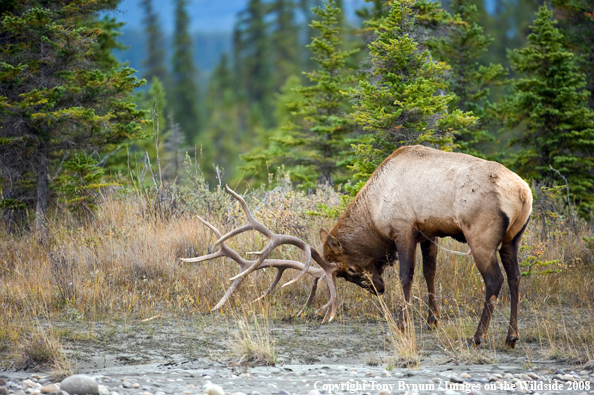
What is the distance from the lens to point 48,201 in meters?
11.3

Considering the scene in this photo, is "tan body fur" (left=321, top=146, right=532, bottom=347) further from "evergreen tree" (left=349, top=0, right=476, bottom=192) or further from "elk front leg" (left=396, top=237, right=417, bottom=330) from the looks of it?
"evergreen tree" (left=349, top=0, right=476, bottom=192)

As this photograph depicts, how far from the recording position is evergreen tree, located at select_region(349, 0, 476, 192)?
911 cm

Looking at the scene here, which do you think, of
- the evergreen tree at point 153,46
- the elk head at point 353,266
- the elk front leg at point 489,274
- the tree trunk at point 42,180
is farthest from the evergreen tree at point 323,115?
the evergreen tree at point 153,46

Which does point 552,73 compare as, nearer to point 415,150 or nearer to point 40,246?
point 415,150

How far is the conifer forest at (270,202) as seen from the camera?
6812 mm

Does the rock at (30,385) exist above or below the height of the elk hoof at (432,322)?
above

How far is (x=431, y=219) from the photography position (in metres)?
6.59

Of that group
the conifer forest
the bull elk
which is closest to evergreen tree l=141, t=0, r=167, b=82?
the conifer forest

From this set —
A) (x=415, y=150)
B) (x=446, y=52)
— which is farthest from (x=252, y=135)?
(x=415, y=150)

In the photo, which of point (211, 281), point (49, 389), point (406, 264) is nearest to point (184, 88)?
point (211, 281)

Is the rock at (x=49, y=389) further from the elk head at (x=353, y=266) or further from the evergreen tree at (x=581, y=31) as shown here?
the evergreen tree at (x=581, y=31)

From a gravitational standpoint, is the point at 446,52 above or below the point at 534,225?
above

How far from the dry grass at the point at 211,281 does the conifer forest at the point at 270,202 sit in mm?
31

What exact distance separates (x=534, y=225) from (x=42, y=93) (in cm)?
910
